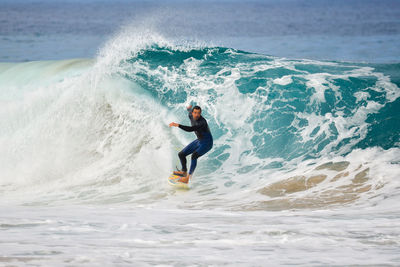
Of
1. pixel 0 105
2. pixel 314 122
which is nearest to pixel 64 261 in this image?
pixel 314 122

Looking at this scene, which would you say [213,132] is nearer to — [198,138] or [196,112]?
[198,138]

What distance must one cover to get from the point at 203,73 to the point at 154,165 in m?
3.45

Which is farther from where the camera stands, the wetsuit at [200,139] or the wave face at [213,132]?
the wave face at [213,132]

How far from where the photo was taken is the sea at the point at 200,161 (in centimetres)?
497

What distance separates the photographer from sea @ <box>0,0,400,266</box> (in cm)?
497

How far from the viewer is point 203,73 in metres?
12.1

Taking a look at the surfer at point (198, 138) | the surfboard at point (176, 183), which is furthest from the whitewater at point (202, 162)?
the surfer at point (198, 138)

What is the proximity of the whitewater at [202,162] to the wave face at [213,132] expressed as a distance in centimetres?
3

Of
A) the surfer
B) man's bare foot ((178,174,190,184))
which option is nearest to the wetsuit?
the surfer

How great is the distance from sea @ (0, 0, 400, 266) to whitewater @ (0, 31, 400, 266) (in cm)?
3

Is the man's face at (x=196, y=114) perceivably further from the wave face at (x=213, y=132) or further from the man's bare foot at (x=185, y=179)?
the wave face at (x=213, y=132)

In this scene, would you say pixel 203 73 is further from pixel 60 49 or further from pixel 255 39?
pixel 255 39

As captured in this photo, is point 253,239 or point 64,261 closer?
point 64,261

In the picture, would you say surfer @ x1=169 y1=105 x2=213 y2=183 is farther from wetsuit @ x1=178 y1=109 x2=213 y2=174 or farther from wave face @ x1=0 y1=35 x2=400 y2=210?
wave face @ x1=0 y1=35 x2=400 y2=210
